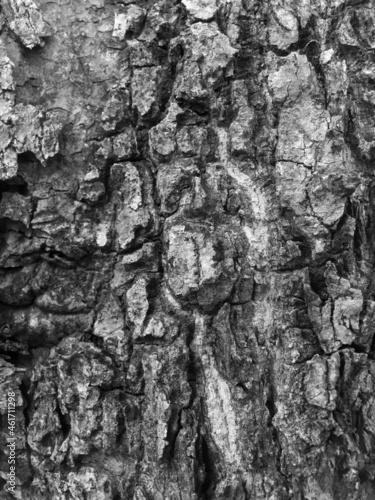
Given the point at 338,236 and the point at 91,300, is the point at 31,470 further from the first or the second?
the point at 338,236

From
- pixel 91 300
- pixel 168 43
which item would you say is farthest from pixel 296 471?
pixel 168 43

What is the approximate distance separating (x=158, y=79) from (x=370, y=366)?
1.26m

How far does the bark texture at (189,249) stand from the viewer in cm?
191

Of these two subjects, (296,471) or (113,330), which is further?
(113,330)

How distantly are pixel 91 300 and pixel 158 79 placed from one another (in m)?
0.84

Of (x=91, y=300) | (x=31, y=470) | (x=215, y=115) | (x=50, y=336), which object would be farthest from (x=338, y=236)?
(x=31, y=470)

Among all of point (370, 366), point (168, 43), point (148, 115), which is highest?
point (168, 43)

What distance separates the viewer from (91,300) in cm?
210

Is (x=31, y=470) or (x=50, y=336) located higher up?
(x=50, y=336)

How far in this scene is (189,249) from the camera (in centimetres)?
197

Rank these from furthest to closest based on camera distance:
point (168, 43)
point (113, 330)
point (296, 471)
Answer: point (168, 43), point (113, 330), point (296, 471)

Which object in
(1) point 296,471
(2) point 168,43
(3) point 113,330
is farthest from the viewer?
(2) point 168,43

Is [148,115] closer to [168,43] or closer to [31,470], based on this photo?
[168,43]

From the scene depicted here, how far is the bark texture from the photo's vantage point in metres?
1.91
